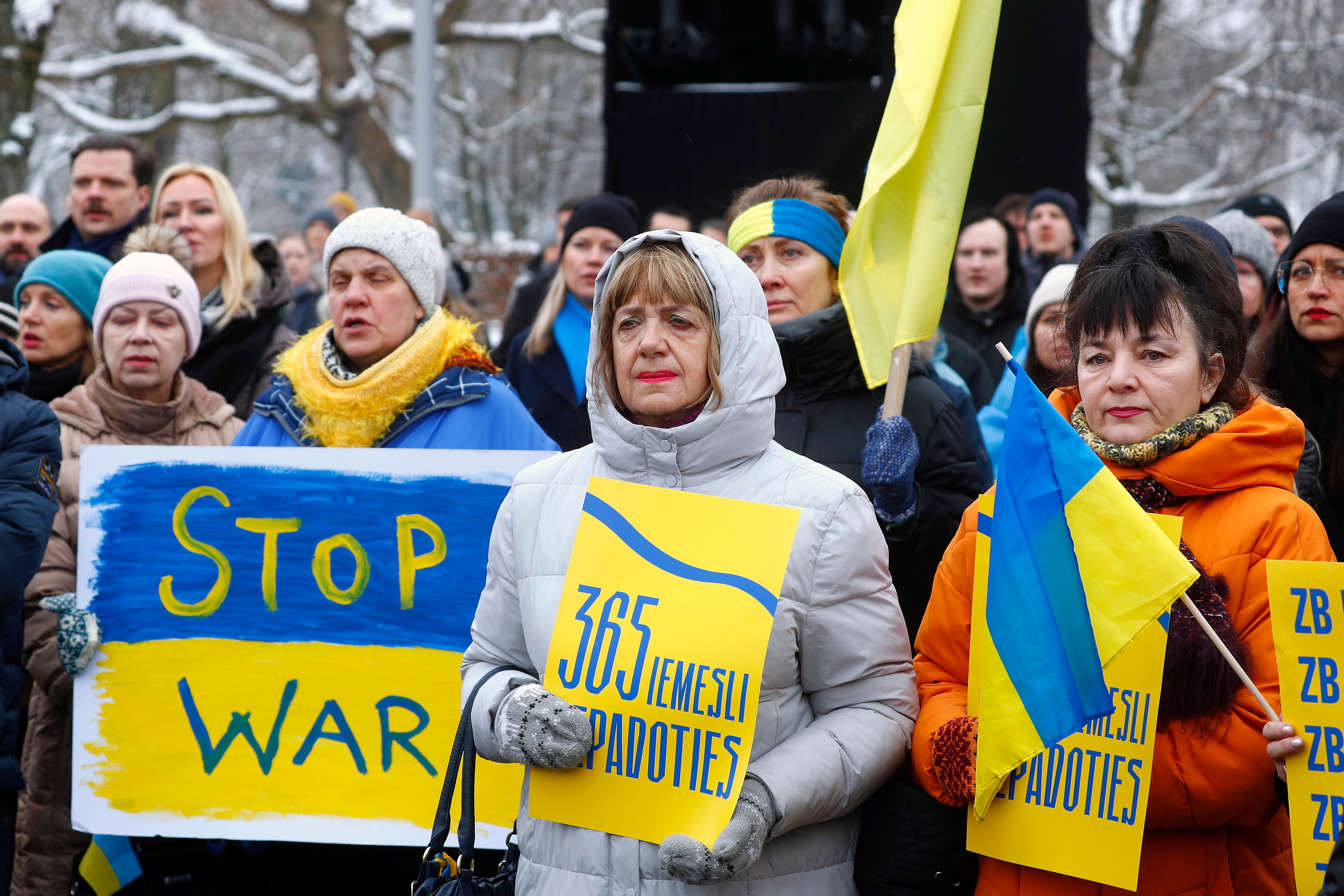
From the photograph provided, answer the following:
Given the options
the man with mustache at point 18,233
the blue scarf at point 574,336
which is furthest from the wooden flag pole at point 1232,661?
the man with mustache at point 18,233

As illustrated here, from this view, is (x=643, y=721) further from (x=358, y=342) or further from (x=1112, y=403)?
(x=358, y=342)

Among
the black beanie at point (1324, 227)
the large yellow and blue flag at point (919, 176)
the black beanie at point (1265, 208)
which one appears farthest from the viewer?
the black beanie at point (1265, 208)

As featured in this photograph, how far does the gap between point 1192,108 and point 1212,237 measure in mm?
16311

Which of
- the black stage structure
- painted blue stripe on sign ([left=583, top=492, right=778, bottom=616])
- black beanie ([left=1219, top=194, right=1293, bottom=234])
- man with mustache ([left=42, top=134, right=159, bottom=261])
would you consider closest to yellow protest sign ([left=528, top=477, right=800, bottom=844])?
painted blue stripe on sign ([left=583, top=492, right=778, bottom=616])

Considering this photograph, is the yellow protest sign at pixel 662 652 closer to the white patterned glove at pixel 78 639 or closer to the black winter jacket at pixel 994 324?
Result: the white patterned glove at pixel 78 639

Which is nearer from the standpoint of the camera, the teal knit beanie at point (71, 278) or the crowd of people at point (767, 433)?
the crowd of people at point (767, 433)

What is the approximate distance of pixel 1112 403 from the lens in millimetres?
2424

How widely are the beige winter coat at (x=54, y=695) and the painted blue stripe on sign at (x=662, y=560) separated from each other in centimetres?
189

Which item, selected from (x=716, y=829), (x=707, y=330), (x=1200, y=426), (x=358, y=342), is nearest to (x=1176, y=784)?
(x=1200, y=426)

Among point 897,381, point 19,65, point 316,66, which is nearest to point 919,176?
point 897,381

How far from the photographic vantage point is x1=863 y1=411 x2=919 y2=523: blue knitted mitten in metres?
3.14

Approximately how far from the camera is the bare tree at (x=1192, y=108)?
16.7 metres

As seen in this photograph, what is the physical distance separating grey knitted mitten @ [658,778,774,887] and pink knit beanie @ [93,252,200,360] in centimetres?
275

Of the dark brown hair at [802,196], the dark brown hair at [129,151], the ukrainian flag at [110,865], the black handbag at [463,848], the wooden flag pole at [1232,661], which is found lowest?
the ukrainian flag at [110,865]
